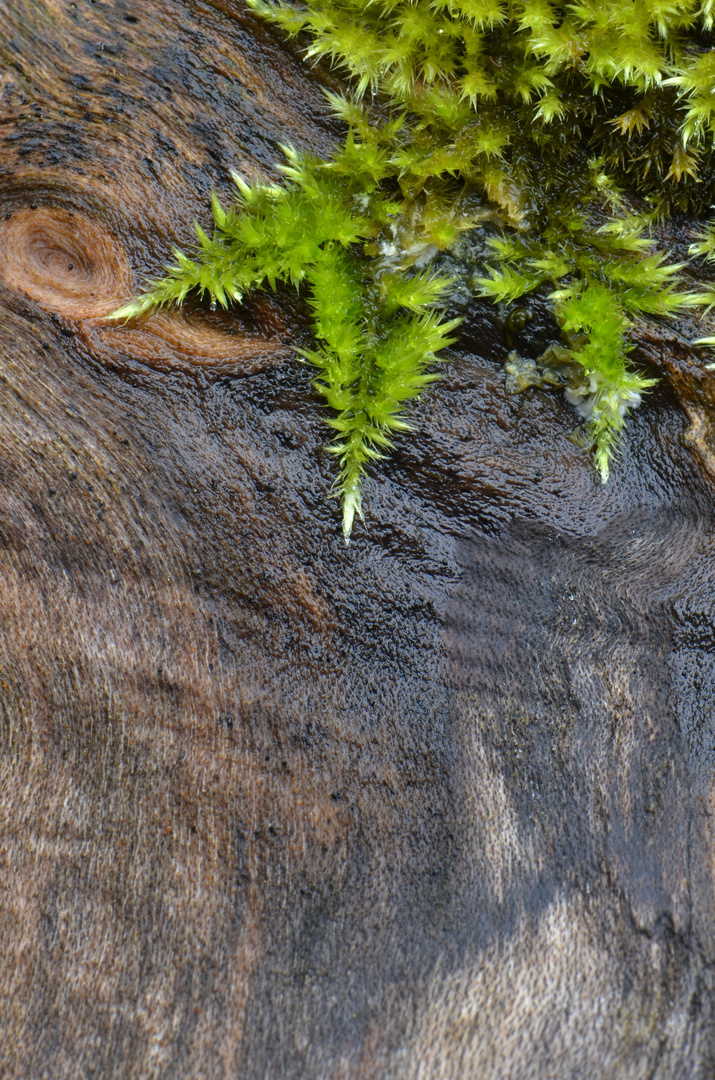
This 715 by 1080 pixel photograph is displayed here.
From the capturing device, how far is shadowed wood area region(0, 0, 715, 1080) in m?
1.43

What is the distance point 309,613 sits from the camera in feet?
5.07

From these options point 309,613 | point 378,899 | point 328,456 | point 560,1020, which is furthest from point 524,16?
point 560,1020

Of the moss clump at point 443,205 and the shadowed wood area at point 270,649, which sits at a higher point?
the moss clump at point 443,205

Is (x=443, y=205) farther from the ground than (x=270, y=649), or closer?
farther from the ground

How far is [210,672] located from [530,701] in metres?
0.68

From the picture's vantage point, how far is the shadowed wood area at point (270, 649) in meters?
1.43

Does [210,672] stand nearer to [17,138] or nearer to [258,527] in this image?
[258,527]

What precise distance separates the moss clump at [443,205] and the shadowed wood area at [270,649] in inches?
→ 2.6

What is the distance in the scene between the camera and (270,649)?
5.07ft

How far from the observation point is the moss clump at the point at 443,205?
1.50 metres

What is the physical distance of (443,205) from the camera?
1558 mm

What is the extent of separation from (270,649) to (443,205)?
1.02 metres

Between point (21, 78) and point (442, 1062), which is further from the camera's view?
point (21, 78)

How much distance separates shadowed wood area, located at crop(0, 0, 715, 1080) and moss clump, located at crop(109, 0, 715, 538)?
0.07m
